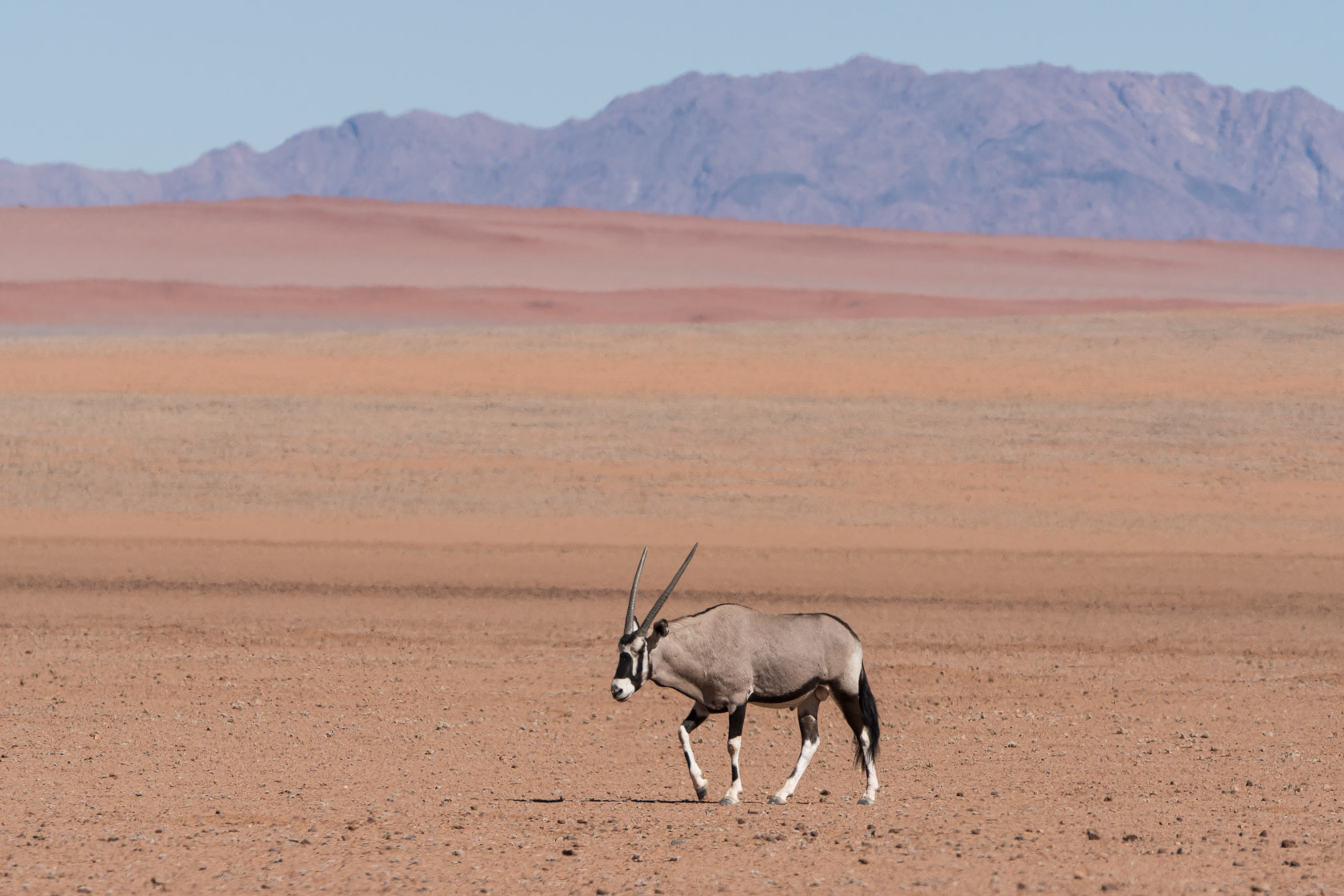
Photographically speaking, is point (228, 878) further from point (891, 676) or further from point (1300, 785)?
point (891, 676)

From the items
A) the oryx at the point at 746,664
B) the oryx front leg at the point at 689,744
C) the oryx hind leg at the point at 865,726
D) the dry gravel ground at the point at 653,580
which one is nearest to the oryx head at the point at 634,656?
the oryx at the point at 746,664

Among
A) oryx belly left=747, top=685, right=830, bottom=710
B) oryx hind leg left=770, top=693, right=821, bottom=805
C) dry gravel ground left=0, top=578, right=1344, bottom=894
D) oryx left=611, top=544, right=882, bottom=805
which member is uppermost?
oryx left=611, top=544, right=882, bottom=805

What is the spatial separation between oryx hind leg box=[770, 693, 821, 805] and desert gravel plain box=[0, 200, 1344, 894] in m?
0.18

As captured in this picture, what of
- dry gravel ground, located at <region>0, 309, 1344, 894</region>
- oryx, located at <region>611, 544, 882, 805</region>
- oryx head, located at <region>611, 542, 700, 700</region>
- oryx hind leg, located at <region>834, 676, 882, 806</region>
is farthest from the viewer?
oryx hind leg, located at <region>834, 676, 882, 806</region>

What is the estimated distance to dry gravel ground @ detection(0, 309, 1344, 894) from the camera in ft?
29.7

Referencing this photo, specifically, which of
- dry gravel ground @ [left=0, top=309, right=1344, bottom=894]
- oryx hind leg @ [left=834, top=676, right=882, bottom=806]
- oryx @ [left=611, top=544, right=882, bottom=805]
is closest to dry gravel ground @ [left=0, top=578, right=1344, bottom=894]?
dry gravel ground @ [left=0, top=309, right=1344, bottom=894]

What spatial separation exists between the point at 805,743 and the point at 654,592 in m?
11.7

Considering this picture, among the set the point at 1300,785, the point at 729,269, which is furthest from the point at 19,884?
the point at 729,269

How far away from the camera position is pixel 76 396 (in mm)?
36281

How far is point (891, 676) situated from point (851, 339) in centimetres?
2989

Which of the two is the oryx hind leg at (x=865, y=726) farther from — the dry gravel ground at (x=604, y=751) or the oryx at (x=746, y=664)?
the dry gravel ground at (x=604, y=751)

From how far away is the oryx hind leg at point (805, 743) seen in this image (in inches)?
383

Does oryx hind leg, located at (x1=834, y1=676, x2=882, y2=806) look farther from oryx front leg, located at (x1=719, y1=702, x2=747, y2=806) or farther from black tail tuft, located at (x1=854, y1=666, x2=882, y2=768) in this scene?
oryx front leg, located at (x1=719, y1=702, x2=747, y2=806)

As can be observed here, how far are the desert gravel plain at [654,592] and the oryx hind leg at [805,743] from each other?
0.59 feet
